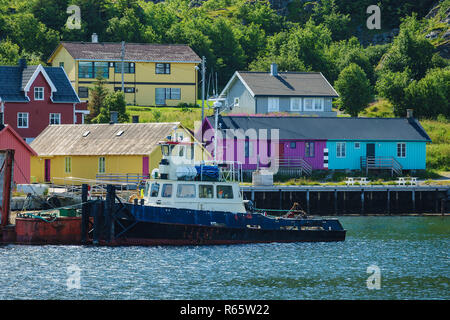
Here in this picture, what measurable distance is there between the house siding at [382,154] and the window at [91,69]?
2944cm

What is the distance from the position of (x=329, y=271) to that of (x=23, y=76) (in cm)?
3854

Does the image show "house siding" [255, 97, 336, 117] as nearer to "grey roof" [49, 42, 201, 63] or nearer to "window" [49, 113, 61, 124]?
"grey roof" [49, 42, 201, 63]

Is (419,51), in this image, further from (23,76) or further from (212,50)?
(23,76)

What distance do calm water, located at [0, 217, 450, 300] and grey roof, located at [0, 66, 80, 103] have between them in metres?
28.4

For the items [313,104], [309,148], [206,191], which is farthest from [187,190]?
[313,104]

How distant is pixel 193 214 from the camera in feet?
138

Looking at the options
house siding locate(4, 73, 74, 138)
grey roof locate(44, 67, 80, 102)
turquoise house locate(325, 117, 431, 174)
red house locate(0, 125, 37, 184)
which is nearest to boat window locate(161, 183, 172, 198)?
red house locate(0, 125, 37, 184)

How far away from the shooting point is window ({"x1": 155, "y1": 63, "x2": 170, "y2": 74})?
87.9 meters

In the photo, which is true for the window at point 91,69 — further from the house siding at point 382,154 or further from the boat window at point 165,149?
the boat window at point 165,149

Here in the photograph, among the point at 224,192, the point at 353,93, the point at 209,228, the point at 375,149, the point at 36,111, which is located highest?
the point at 353,93

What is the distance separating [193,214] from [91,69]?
46806 mm

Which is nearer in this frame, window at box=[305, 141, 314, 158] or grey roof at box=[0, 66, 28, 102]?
window at box=[305, 141, 314, 158]

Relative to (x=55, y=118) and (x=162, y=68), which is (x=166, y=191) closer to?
(x=55, y=118)
